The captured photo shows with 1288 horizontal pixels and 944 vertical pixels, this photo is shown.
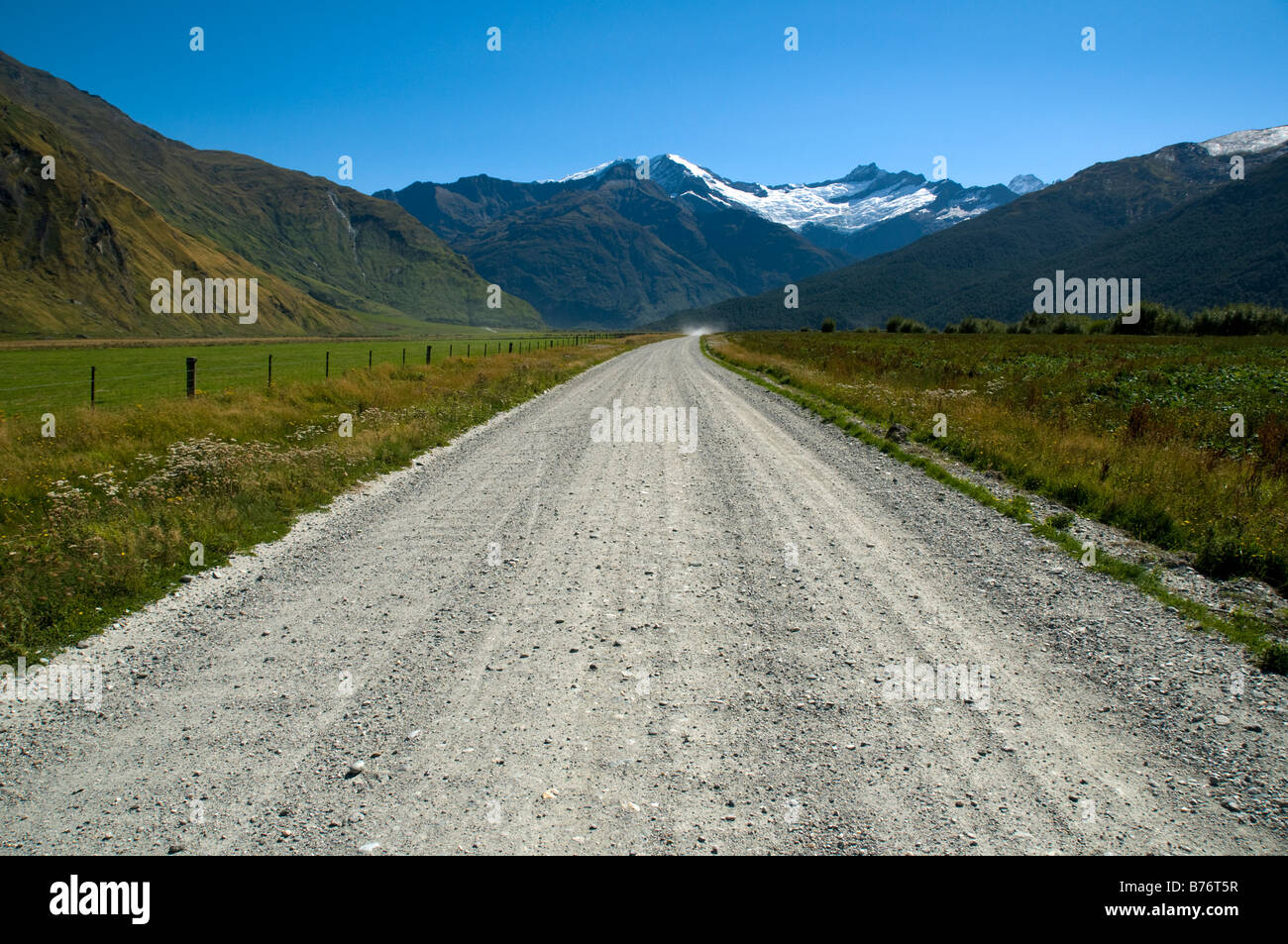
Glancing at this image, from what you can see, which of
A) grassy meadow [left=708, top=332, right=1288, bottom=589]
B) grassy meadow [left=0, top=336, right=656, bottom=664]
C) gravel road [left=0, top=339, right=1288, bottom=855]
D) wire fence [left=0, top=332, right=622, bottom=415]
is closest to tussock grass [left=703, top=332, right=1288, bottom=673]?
grassy meadow [left=708, top=332, right=1288, bottom=589]

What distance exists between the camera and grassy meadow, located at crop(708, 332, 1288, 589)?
7859 mm

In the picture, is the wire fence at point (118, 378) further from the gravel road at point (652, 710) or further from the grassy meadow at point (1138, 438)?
the grassy meadow at point (1138, 438)

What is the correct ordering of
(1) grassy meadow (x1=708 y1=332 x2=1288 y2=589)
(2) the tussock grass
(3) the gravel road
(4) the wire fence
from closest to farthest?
(3) the gravel road, (2) the tussock grass, (1) grassy meadow (x1=708 y1=332 x2=1288 y2=589), (4) the wire fence

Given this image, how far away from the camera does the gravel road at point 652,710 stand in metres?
3.24

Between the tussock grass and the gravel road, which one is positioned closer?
the gravel road

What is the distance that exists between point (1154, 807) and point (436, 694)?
4.17 meters

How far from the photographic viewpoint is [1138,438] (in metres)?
12.3

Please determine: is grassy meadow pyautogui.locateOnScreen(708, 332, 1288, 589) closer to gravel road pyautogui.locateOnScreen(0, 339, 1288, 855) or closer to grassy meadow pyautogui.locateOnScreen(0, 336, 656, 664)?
gravel road pyautogui.locateOnScreen(0, 339, 1288, 855)

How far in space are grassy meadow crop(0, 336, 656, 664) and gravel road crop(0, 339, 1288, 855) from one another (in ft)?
1.79

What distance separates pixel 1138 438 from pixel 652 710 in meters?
12.5

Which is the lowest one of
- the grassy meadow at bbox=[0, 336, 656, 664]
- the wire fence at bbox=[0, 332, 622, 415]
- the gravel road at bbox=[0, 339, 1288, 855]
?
the gravel road at bbox=[0, 339, 1288, 855]

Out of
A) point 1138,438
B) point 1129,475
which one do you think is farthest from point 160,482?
point 1138,438

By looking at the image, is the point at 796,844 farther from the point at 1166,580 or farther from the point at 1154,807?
the point at 1166,580

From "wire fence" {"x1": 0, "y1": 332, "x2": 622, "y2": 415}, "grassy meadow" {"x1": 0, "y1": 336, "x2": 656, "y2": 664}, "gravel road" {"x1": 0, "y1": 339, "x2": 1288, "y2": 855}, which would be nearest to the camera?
"gravel road" {"x1": 0, "y1": 339, "x2": 1288, "y2": 855}
